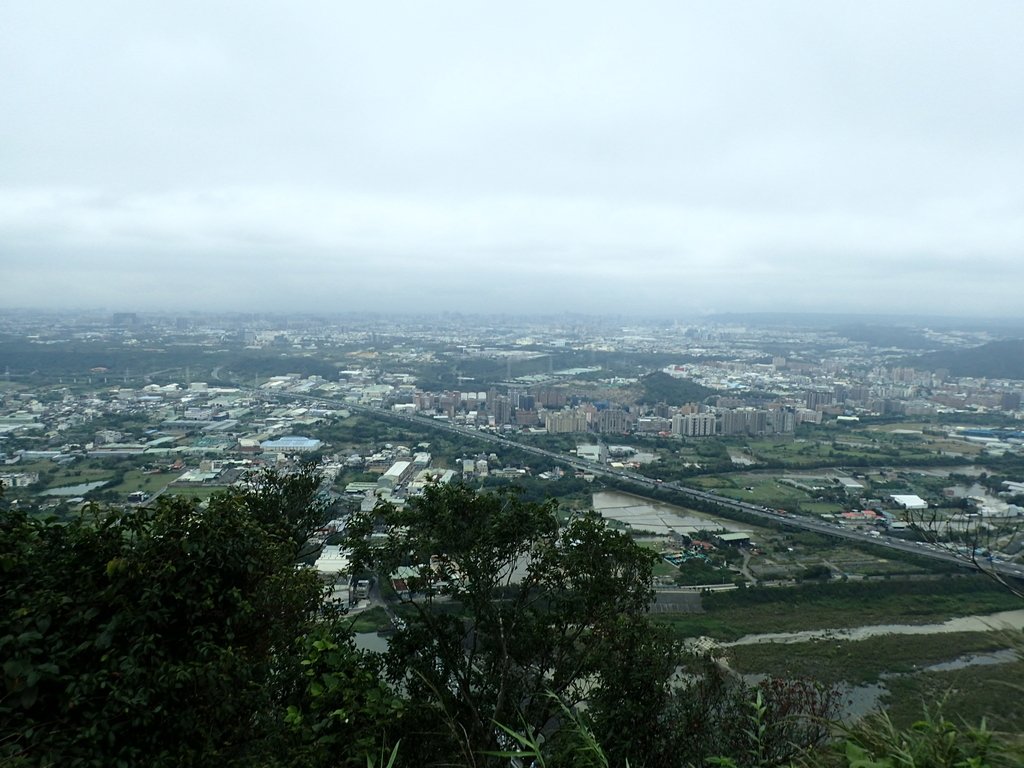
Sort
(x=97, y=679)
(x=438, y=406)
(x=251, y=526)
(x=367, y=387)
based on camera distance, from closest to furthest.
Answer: (x=97, y=679) → (x=251, y=526) → (x=438, y=406) → (x=367, y=387)

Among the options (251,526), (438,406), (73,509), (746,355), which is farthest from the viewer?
(746,355)

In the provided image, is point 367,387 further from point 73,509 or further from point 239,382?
point 73,509

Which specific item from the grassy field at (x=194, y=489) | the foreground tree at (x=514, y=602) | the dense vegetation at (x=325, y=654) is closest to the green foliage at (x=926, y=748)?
the dense vegetation at (x=325, y=654)

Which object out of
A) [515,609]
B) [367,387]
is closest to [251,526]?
[515,609]

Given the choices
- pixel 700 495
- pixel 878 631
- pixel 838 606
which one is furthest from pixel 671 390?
pixel 878 631

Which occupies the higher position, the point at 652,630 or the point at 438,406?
the point at 652,630

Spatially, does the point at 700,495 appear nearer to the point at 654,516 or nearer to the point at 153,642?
the point at 654,516

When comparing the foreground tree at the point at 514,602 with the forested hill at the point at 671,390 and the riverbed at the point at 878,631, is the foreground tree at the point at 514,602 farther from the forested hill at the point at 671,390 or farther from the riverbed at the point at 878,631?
the forested hill at the point at 671,390

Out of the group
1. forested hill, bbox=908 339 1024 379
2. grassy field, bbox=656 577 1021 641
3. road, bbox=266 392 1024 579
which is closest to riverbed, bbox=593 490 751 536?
road, bbox=266 392 1024 579
